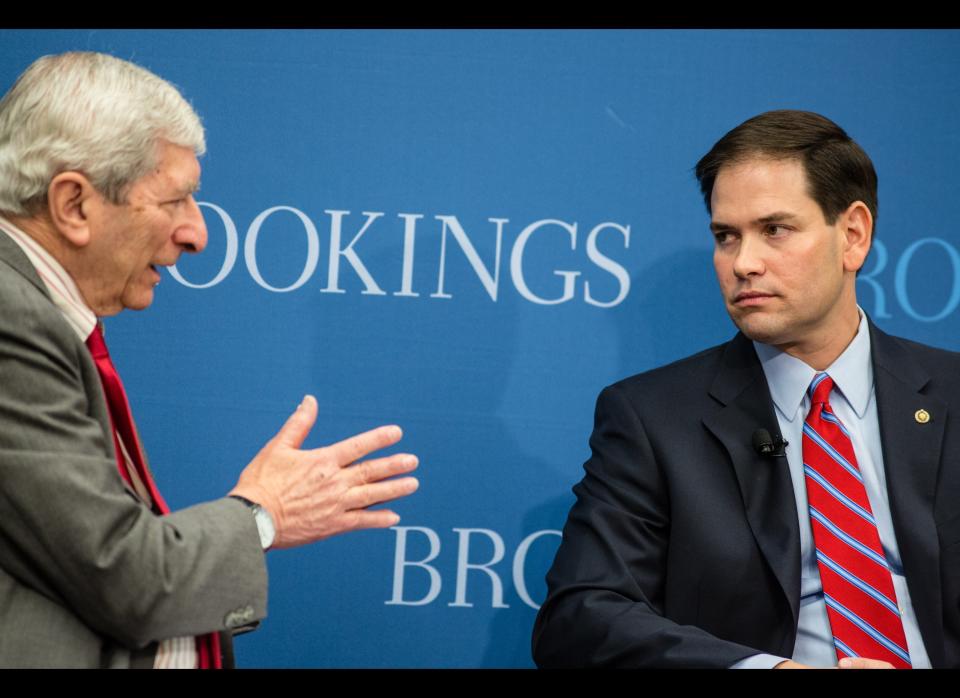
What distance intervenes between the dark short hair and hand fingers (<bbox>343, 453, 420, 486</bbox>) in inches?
44.4

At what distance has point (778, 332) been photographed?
2.65m

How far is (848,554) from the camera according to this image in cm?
250

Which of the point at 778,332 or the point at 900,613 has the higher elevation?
the point at 778,332

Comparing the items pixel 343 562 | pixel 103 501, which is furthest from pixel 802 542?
pixel 103 501

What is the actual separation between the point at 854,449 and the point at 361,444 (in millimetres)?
1154

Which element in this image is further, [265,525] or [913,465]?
[913,465]

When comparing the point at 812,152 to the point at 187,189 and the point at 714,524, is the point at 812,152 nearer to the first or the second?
the point at 714,524

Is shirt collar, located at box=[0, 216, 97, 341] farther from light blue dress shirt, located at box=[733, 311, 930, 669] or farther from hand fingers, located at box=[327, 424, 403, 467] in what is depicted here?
light blue dress shirt, located at box=[733, 311, 930, 669]

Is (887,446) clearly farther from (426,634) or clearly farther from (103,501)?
(103,501)

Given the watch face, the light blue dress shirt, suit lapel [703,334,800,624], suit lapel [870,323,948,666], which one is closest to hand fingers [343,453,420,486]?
the watch face

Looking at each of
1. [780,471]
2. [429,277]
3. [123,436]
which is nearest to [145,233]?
[123,436]

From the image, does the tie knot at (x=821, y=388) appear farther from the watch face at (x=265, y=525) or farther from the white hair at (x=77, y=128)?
the white hair at (x=77, y=128)

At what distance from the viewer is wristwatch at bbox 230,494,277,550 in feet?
6.45

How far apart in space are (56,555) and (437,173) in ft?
5.31
